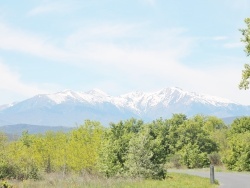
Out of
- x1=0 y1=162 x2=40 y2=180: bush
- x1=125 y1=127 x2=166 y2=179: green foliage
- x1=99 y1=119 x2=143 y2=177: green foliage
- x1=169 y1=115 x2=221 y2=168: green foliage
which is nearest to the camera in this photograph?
x1=125 y1=127 x2=166 y2=179: green foliage

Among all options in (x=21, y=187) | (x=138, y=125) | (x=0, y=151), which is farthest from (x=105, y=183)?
(x=0, y=151)

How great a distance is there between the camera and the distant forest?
3900 centimetres

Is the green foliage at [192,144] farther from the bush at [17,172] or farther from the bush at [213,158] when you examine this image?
the bush at [17,172]

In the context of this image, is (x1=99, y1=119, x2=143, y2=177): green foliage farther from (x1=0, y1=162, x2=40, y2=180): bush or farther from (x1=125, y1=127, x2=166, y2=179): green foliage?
(x1=0, y1=162, x2=40, y2=180): bush

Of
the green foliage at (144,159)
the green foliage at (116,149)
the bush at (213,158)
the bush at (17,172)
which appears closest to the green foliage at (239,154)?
the bush at (213,158)

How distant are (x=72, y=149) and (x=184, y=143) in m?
26.1

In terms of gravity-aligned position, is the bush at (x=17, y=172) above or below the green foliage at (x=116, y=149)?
below

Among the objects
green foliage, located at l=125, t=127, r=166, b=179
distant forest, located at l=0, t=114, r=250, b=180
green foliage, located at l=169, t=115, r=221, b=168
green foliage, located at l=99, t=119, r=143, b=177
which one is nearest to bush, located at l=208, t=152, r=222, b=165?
distant forest, located at l=0, t=114, r=250, b=180

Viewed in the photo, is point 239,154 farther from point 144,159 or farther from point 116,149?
point 144,159

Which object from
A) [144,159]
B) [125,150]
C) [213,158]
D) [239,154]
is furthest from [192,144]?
[144,159]

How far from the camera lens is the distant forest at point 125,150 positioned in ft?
128

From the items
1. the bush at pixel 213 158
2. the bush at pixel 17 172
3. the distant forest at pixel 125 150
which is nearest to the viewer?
the distant forest at pixel 125 150

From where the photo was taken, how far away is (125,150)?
41469mm

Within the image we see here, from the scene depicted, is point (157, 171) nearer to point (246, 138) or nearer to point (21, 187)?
point (21, 187)
